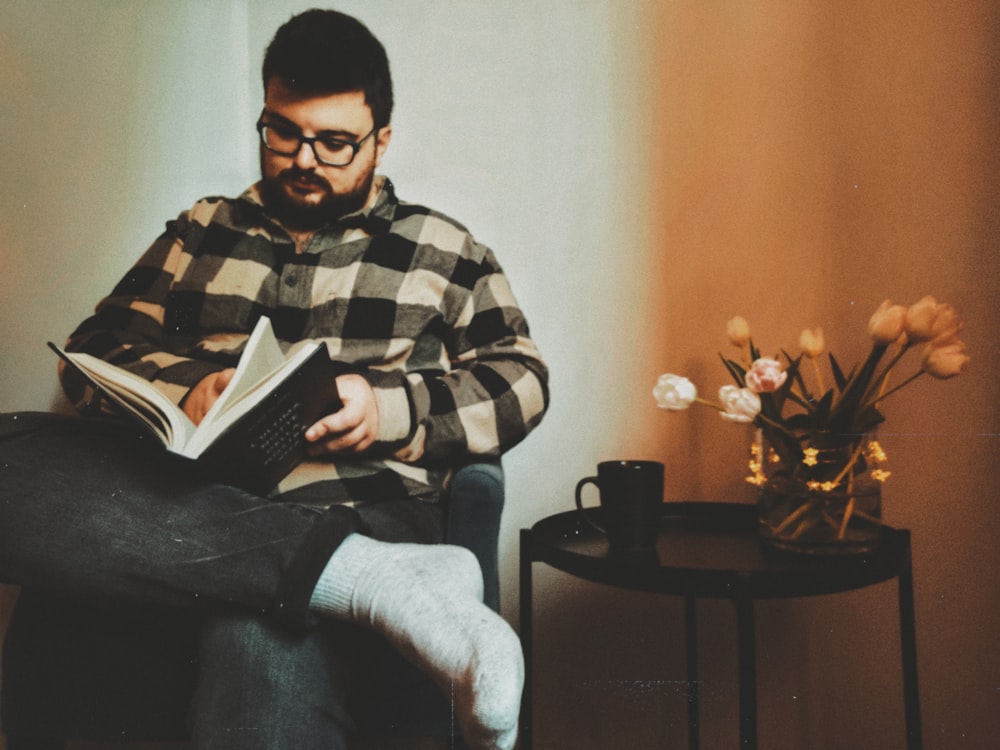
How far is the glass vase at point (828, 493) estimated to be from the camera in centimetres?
87

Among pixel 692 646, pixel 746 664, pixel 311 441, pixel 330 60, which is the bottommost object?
pixel 692 646

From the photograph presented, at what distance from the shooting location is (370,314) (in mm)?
1099

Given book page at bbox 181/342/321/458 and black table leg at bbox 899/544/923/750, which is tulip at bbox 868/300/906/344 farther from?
book page at bbox 181/342/321/458

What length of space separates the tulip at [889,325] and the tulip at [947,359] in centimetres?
4

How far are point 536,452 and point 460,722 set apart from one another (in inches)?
30.7

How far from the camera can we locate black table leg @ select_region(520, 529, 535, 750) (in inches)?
38.6

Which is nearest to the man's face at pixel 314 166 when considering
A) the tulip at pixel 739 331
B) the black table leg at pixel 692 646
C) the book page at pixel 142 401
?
the book page at pixel 142 401

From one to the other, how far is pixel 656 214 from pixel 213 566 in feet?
3.05

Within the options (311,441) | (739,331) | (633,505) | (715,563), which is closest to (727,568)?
(715,563)

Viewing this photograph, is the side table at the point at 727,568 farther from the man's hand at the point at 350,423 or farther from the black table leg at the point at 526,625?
the man's hand at the point at 350,423

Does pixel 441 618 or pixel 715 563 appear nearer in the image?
pixel 441 618

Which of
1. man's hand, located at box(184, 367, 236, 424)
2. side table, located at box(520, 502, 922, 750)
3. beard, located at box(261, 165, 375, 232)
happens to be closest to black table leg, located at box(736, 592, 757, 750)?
A: side table, located at box(520, 502, 922, 750)

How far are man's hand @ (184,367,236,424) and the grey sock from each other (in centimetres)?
26

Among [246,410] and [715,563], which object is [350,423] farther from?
[715,563]
